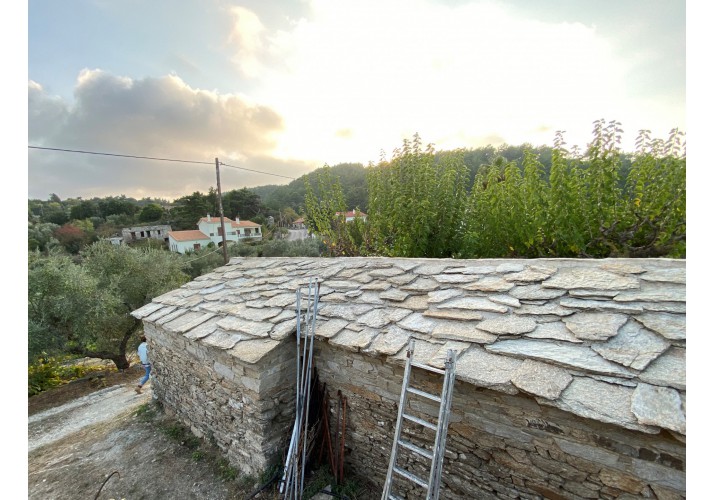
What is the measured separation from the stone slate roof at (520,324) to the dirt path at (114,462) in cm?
209

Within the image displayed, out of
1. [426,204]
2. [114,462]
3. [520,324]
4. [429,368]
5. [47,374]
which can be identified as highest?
[426,204]

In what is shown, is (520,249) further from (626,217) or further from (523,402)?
(523,402)

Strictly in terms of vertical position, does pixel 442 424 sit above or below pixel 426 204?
below

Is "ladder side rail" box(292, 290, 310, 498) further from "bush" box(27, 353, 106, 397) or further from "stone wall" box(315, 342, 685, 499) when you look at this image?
"bush" box(27, 353, 106, 397)

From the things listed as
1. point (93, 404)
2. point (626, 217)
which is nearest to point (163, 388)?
point (93, 404)

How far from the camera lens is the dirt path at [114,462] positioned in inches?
168

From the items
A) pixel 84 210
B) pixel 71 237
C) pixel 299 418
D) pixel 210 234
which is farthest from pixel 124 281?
pixel 84 210

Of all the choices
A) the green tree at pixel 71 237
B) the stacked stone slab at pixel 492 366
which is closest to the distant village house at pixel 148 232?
the green tree at pixel 71 237

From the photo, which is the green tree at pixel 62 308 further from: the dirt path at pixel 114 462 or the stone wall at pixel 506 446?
the stone wall at pixel 506 446

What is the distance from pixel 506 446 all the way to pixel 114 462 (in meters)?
6.08

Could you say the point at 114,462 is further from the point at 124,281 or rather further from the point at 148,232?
the point at 148,232

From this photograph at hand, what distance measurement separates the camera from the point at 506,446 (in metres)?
2.60

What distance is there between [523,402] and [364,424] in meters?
1.98

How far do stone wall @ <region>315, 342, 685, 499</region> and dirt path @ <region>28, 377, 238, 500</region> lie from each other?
2326 millimetres
